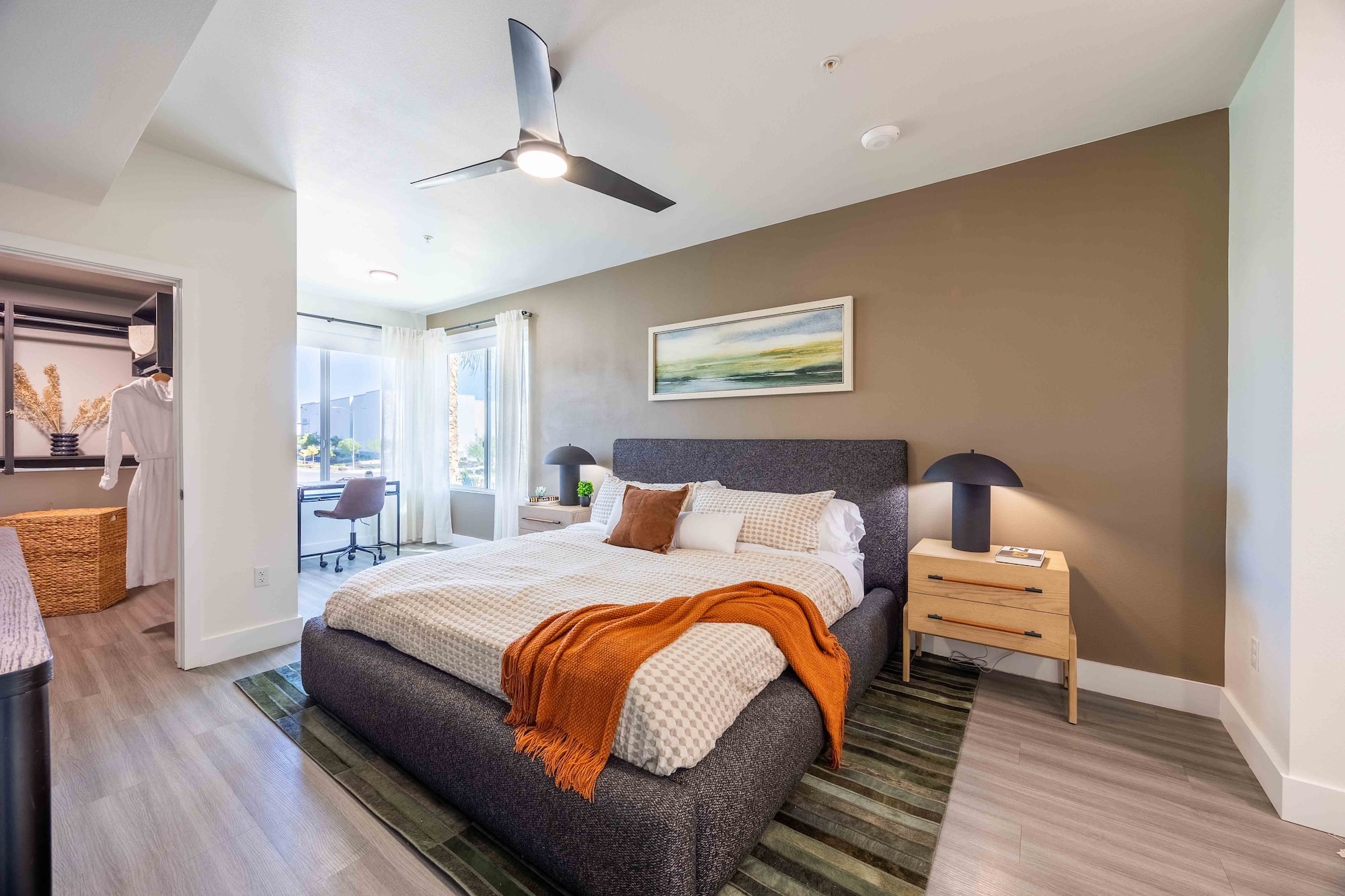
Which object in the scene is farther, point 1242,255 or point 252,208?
point 252,208

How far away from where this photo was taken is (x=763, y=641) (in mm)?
1852

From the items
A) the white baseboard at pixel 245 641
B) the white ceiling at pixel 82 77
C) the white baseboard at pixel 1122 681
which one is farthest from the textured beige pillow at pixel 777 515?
the white ceiling at pixel 82 77

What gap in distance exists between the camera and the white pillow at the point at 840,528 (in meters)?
2.97

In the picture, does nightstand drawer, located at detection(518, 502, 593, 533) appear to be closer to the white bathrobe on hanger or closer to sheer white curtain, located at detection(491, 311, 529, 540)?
sheer white curtain, located at detection(491, 311, 529, 540)

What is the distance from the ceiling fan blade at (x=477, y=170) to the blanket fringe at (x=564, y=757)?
1.99 m

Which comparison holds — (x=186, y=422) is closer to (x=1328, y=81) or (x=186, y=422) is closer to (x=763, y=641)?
(x=763, y=641)

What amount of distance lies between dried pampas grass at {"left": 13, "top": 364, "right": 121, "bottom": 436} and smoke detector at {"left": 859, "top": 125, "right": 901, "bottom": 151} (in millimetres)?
5408

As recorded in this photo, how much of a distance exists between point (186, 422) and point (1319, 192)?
188 inches

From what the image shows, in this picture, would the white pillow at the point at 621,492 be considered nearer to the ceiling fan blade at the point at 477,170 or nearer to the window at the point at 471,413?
the ceiling fan blade at the point at 477,170

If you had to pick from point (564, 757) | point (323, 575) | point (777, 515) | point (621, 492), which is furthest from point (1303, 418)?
point (323, 575)

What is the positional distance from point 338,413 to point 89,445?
1.85m

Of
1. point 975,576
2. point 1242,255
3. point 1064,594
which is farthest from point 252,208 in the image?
point 1242,255

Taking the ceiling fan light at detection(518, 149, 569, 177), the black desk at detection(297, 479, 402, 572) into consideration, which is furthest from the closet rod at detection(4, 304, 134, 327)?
the ceiling fan light at detection(518, 149, 569, 177)

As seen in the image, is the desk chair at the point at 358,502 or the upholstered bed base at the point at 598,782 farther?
the desk chair at the point at 358,502
